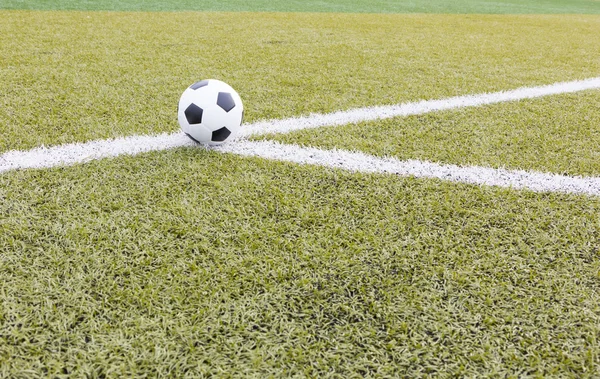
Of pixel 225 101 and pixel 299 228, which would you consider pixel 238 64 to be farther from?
pixel 299 228

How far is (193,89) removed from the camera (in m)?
2.35

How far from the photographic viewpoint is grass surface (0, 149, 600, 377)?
48.7 inches

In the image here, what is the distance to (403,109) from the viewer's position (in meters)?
3.01

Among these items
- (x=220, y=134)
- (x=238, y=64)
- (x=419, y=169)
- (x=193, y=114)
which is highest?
(x=238, y=64)

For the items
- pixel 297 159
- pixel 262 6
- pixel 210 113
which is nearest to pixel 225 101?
pixel 210 113

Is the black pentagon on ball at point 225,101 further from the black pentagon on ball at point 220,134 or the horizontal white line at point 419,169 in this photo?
the horizontal white line at point 419,169

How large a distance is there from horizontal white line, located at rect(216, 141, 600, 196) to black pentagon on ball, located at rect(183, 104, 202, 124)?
0.20m

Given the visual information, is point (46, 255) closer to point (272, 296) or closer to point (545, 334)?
point (272, 296)

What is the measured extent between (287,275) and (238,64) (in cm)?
293

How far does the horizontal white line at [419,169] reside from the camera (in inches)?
83.0

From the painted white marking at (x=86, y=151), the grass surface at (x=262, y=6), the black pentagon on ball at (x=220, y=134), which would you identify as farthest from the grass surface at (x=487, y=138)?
the grass surface at (x=262, y=6)

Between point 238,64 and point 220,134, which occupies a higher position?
point 238,64

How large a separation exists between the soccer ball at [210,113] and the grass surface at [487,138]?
301mm

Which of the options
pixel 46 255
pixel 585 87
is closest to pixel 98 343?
pixel 46 255
